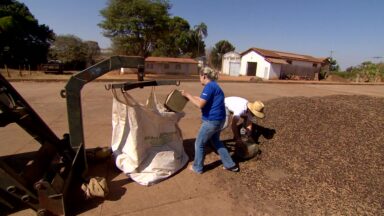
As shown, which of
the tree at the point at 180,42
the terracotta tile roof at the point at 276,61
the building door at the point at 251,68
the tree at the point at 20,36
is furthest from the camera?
the tree at the point at 180,42

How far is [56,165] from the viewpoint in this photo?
119 inches

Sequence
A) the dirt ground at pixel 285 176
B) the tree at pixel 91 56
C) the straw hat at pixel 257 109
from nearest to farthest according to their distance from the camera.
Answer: the dirt ground at pixel 285 176 < the straw hat at pixel 257 109 < the tree at pixel 91 56

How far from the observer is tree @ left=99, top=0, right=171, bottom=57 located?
23.9 m

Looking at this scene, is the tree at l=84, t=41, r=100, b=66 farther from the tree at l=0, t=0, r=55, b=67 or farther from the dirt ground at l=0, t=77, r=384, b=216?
the dirt ground at l=0, t=77, r=384, b=216

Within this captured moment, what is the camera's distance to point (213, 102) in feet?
10.9

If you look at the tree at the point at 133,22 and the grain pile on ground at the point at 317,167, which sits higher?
the tree at the point at 133,22

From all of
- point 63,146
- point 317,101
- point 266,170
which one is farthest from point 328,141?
point 63,146

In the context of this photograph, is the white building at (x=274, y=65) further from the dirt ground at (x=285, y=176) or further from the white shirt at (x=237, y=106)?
the white shirt at (x=237, y=106)

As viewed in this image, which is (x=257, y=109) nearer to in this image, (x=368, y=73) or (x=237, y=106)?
(x=237, y=106)

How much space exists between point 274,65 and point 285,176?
102 feet

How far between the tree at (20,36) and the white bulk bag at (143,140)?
31112 millimetres

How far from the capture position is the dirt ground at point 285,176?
9.35 feet

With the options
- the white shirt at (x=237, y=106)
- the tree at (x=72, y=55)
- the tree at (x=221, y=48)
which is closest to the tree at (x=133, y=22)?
the tree at (x=72, y=55)

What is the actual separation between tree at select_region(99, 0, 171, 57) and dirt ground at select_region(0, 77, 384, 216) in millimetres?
20761
